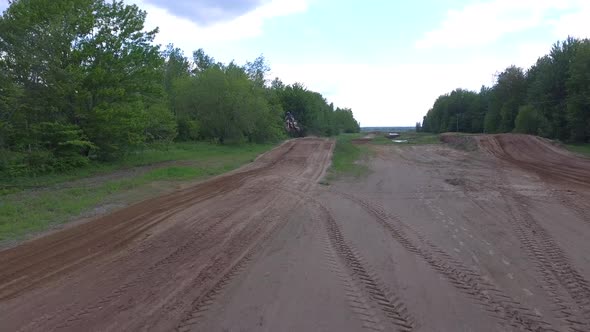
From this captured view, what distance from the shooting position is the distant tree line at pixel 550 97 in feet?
134

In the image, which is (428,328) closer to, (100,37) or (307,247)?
(307,247)

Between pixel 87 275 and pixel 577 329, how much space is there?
19.2ft

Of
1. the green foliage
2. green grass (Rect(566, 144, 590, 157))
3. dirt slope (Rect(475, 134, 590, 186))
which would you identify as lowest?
green grass (Rect(566, 144, 590, 157))

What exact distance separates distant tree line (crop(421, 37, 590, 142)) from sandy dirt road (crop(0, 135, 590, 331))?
34412 millimetres

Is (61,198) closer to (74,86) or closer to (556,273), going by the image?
(74,86)

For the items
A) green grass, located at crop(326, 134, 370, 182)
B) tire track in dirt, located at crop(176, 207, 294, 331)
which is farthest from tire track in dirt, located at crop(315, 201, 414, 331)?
green grass, located at crop(326, 134, 370, 182)

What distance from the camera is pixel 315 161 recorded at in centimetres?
2344

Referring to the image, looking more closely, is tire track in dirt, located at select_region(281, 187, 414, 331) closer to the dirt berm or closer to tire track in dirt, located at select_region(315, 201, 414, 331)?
tire track in dirt, located at select_region(315, 201, 414, 331)

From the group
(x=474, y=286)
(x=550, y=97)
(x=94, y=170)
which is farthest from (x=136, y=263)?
(x=550, y=97)

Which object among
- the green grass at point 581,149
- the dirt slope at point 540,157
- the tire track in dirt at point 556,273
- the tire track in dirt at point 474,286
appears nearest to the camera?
the tire track in dirt at point 474,286

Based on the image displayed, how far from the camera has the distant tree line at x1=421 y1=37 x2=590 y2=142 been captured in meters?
40.9

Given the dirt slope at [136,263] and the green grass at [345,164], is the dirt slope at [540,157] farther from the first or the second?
the dirt slope at [136,263]

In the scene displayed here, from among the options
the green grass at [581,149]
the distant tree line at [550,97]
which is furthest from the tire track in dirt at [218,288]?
the distant tree line at [550,97]

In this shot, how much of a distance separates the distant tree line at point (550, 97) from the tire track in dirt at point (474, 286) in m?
39.5
